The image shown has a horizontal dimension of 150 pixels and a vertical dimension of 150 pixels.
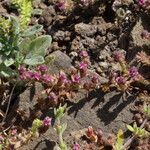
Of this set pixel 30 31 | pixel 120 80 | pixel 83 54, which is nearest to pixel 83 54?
pixel 83 54

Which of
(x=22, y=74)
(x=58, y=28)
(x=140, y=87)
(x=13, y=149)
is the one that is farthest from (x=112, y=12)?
(x=13, y=149)

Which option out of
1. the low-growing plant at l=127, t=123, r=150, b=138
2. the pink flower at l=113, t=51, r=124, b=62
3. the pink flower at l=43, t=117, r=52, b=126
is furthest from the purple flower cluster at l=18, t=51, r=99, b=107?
the low-growing plant at l=127, t=123, r=150, b=138

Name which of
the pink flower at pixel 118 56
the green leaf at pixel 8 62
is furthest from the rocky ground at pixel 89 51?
the green leaf at pixel 8 62

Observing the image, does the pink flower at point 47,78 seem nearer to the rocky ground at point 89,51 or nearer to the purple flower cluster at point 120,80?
the rocky ground at point 89,51

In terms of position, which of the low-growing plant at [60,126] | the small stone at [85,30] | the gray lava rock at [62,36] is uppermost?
the small stone at [85,30]

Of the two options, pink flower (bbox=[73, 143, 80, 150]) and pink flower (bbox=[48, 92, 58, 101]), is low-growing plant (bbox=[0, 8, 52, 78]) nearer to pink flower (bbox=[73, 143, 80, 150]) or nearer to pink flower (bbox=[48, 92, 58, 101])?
pink flower (bbox=[48, 92, 58, 101])

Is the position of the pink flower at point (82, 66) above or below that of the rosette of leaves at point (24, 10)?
below

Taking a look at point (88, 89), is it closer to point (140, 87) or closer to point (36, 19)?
point (140, 87)
